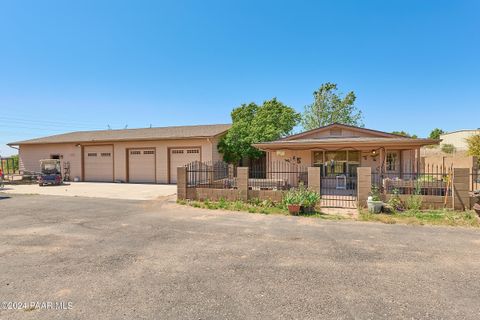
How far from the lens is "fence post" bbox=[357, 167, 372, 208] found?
31.6 ft

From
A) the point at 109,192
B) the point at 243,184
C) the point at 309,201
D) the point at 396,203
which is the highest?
the point at 243,184

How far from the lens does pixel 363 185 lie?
9.76 metres

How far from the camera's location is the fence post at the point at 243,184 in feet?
35.7

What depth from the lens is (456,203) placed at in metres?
8.95

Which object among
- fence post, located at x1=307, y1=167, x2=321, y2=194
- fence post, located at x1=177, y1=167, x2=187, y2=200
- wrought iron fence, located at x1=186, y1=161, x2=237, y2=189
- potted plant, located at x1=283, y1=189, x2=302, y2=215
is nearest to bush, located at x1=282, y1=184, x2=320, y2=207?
potted plant, located at x1=283, y1=189, x2=302, y2=215

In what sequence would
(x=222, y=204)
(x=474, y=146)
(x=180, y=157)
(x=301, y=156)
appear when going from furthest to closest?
(x=474, y=146)
(x=180, y=157)
(x=301, y=156)
(x=222, y=204)

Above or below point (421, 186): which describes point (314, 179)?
above

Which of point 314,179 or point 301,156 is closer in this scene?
point 314,179

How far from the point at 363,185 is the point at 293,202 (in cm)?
279

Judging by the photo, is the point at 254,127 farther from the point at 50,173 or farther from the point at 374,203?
the point at 50,173

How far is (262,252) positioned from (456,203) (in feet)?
25.8

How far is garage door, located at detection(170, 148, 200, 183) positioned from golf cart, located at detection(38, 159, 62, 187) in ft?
28.5

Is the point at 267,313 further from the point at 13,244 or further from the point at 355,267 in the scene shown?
the point at 13,244

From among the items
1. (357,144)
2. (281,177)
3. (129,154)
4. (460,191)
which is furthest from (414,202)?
(129,154)
